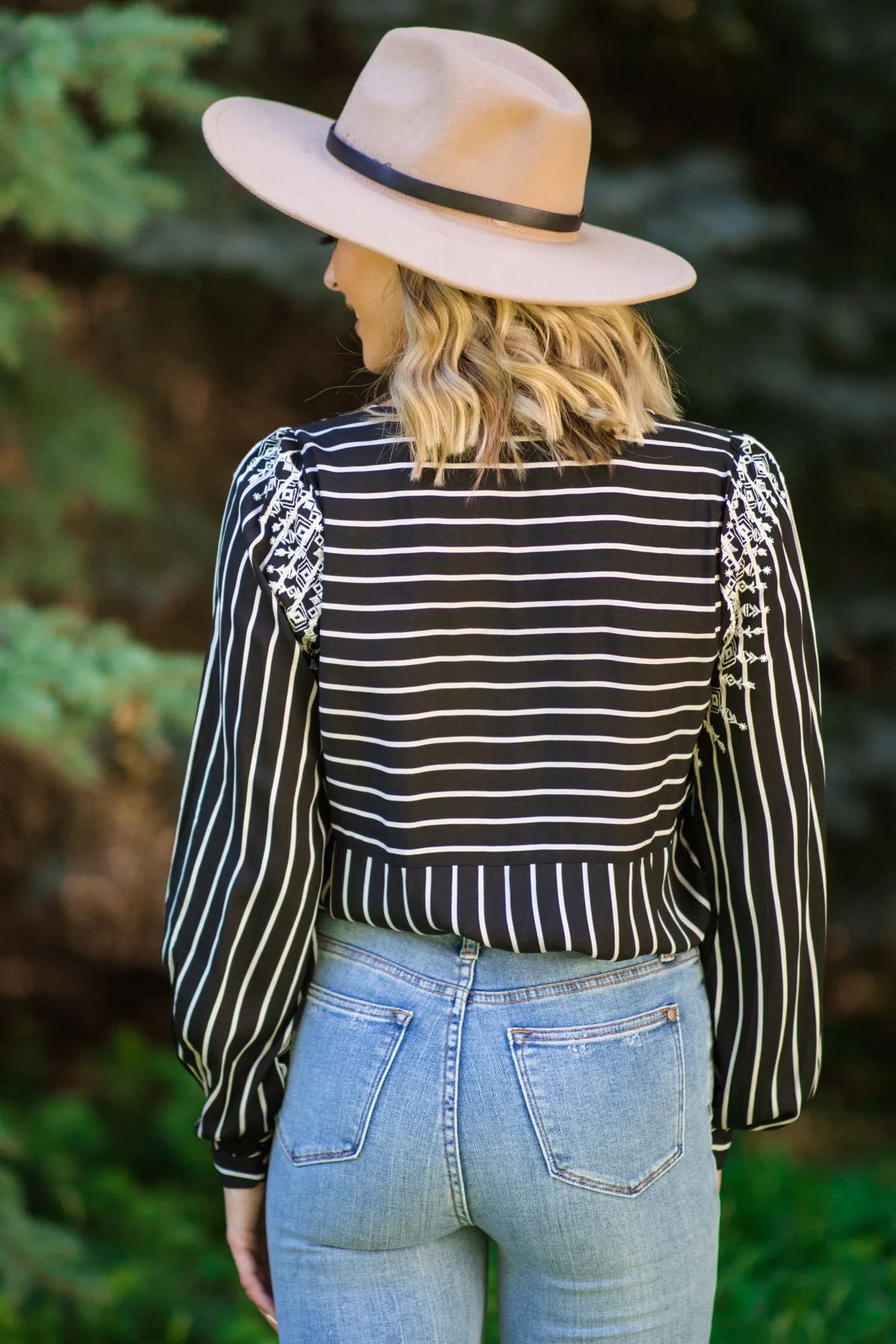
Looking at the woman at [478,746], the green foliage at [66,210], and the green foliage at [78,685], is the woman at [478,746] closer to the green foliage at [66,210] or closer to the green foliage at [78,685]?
the green foliage at [78,685]

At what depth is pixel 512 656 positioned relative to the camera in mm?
1263

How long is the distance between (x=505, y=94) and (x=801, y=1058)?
113cm

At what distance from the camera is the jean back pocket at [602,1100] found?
48.0 inches

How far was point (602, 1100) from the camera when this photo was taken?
1232mm

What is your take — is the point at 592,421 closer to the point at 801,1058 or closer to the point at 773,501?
the point at 773,501

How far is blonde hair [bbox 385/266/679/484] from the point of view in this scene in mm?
1237

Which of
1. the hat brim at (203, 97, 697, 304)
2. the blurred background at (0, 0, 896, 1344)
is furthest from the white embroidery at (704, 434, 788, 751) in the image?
the blurred background at (0, 0, 896, 1344)

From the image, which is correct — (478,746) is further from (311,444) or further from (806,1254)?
(806,1254)

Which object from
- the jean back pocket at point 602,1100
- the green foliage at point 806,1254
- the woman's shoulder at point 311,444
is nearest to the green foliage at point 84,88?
the woman's shoulder at point 311,444

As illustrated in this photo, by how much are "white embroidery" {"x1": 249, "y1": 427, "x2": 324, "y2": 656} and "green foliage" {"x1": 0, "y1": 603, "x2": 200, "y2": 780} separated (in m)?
0.90

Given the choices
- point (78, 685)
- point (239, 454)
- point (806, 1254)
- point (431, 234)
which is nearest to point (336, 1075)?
point (431, 234)

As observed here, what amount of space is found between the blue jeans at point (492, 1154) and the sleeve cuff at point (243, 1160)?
9cm

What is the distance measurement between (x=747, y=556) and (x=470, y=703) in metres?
0.33

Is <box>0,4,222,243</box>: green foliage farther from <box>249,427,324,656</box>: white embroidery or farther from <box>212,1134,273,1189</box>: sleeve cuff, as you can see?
<box>212,1134,273,1189</box>: sleeve cuff
